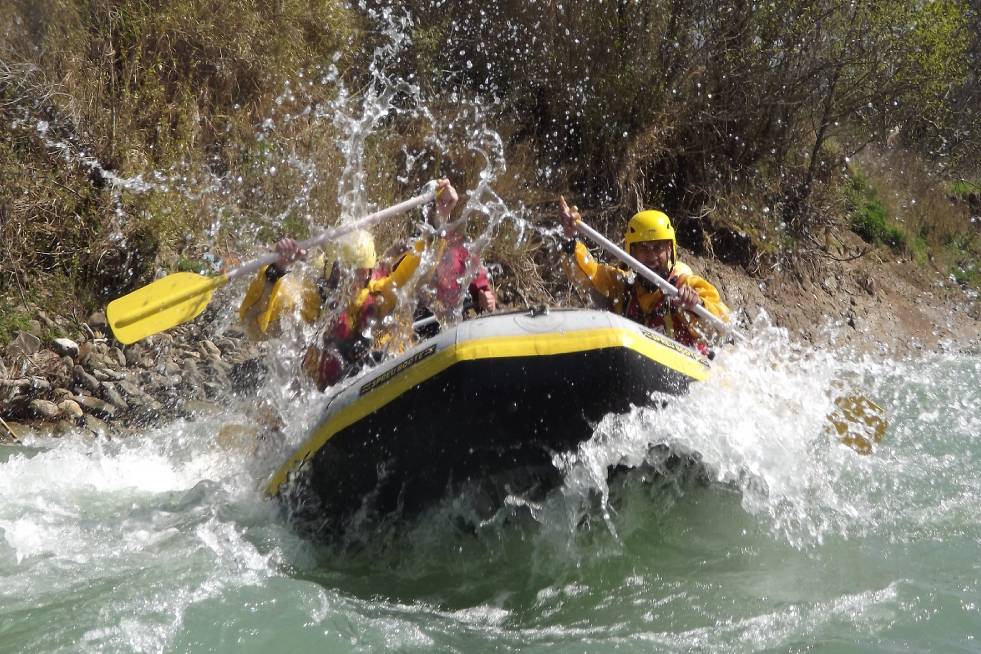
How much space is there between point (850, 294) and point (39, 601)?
29.0 ft

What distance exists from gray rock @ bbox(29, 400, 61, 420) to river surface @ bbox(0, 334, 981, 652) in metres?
0.85

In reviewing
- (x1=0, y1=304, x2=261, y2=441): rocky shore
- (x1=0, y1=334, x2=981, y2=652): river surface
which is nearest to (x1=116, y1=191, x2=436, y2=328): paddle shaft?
(x1=0, y1=334, x2=981, y2=652): river surface

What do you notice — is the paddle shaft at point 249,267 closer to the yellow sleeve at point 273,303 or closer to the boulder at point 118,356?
the yellow sleeve at point 273,303

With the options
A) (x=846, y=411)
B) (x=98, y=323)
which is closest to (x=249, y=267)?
(x=98, y=323)

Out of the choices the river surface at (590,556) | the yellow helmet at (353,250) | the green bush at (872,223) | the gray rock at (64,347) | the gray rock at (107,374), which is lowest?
the river surface at (590,556)

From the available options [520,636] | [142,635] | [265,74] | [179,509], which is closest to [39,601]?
[142,635]

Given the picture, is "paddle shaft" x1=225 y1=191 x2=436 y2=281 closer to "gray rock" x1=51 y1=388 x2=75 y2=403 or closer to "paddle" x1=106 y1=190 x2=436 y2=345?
"paddle" x1=106 y1=190 x2=436 y2=345

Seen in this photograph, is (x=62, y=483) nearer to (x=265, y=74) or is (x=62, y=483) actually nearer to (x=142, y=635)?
(x=142, y=635)

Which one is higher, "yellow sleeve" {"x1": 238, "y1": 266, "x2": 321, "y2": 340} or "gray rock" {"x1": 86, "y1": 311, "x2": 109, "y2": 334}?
"gray rock" {"x1": 86, "y1": 311, "x2": 109, "y2": 334}

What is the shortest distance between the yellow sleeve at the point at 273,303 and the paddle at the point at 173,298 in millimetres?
197

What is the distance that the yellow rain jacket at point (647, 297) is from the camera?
5160mm

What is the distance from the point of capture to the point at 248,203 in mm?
7434

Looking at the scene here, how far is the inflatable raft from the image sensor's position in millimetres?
3580

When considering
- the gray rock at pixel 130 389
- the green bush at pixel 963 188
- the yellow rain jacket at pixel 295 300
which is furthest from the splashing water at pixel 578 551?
the green bush at pixel 963 188
